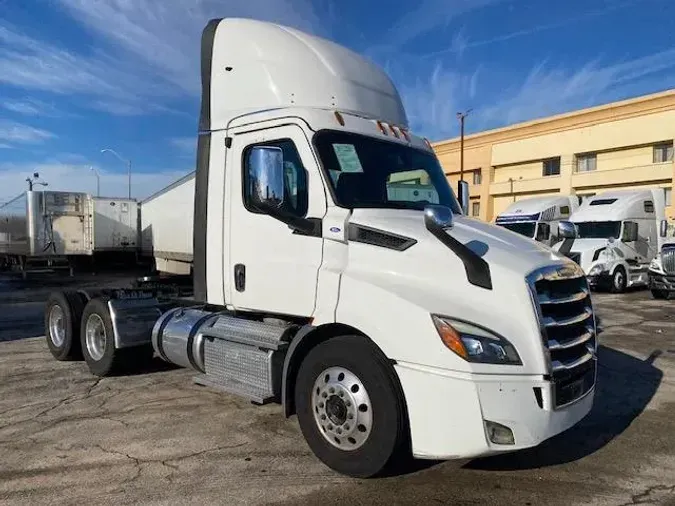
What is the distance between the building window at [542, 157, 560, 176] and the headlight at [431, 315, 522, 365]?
4367 centimetres

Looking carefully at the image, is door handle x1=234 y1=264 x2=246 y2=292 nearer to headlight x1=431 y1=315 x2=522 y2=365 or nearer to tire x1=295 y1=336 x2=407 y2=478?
tire x1=295 y1=336 x2=407 y2=478

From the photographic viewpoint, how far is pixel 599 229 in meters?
20.9

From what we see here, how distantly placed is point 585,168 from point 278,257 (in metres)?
42.4

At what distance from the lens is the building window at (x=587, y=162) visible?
42.2m

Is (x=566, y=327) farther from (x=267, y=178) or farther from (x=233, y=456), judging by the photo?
(x=233, y=456)

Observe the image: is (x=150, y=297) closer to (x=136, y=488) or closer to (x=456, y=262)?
(x=136, y=488)

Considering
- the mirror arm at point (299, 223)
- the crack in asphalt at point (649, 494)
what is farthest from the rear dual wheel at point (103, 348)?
the crack in asphalt at point (649, 494)

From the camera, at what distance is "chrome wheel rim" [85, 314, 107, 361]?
7.41m

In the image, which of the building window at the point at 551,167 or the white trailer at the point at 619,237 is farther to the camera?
the building window at the point at 551,167

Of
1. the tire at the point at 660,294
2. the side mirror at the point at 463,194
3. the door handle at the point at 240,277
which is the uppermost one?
the side mirror at the point at 463,194

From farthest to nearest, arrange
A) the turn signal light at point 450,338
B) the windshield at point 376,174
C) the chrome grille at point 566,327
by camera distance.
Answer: the windshield at point 376,174
the chrome grille at point 566,327
the turn signal light at point 450,338

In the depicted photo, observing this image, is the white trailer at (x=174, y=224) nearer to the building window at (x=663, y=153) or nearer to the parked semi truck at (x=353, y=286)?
the parked semi truck at (x=353, y=286)

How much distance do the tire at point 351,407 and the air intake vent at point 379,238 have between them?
0.70 meters

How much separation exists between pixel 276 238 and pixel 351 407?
1580mm
